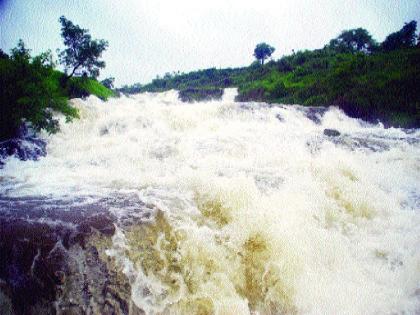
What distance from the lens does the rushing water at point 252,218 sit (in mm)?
4273

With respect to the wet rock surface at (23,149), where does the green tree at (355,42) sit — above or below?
above

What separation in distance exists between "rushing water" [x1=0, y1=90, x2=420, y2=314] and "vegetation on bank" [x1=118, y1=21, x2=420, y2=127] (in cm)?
908

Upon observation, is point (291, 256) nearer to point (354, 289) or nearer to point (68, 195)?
point (354, 289)

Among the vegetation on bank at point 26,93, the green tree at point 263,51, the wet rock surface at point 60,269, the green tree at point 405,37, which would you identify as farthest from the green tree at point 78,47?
the green tree at point 263,51

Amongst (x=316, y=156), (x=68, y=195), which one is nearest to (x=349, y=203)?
(x=316, y=156)

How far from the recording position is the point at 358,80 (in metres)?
22.8

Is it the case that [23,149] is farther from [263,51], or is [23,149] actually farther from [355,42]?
[263,51]

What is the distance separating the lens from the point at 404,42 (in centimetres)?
3375

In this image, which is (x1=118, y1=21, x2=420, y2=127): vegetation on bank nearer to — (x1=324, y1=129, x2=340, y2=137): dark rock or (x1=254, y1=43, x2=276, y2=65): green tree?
(x1=324, y1=129, x2=340, y2=137): dark rock

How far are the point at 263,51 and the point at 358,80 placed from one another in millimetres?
39028

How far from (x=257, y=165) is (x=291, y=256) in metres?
3.93

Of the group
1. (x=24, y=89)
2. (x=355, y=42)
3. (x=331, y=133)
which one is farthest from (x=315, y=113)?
(x=355, y=42)

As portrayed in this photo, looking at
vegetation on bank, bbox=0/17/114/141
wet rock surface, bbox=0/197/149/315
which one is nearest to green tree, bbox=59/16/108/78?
vegetation on bank, bbox=0/17/114/141

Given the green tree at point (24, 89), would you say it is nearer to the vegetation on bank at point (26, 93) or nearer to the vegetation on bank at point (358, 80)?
the vegetation on bank at point (26, 93)
